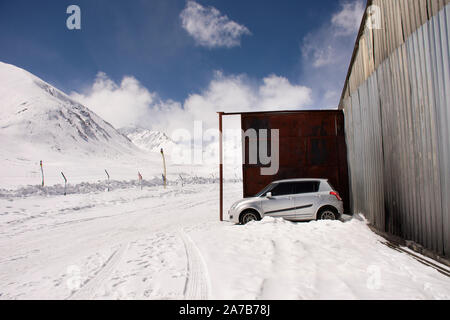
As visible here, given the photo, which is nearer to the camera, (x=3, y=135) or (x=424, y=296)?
(x=424, y=296)

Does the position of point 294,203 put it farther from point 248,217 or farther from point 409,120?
point 409,120

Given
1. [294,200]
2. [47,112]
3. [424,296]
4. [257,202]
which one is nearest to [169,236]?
[257,202]

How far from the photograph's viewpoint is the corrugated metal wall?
13.2 feet

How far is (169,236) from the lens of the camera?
6.49 meters

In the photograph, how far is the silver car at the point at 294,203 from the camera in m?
7.65

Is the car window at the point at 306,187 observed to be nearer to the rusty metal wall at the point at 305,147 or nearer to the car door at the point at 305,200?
the car door at the point at 305,200

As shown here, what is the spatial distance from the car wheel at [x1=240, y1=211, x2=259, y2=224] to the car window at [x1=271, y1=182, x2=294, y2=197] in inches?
39.3

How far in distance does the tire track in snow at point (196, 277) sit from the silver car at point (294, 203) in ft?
9.66

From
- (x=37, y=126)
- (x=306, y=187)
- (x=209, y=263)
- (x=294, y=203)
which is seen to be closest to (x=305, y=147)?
(x=306, y=187)

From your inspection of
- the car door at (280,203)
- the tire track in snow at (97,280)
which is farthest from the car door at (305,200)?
the tire track in snow at (97,280)

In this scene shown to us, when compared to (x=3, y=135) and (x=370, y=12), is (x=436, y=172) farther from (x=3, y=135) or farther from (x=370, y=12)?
(x=3, y=135)

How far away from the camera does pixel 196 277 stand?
12.2 feet

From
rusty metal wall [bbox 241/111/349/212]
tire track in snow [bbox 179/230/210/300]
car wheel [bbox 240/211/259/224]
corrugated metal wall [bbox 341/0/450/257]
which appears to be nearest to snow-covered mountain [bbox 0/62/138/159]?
rusty metal wall [bbox 241/111/349/212]
